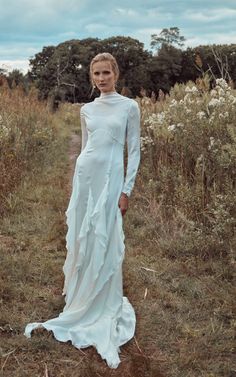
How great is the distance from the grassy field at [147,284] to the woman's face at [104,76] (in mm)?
1660

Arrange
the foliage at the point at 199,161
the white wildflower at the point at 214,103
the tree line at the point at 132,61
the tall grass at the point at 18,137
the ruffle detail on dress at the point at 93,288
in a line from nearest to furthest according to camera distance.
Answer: the ruffle detail on dress at the point at 93,288 → the foliage at the point at 199,161 → the white wildflower at the point at 214,103 → the tall grass at the point at 18,137 → the tree line at the point at 132,61

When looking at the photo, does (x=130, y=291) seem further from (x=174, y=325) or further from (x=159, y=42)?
(x=159, y=42)

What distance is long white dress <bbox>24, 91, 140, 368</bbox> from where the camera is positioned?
339 cm

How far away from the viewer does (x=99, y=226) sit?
3.38m

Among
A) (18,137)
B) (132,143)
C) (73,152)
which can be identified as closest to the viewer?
(132,143)

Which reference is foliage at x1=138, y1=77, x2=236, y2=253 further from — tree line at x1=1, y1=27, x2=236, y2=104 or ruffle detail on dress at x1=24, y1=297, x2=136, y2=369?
tree line at x1=1, y1=27, x2=236, y2=104

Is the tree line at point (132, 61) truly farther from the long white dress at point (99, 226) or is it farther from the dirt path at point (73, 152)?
the long white dress at point (99, 226)

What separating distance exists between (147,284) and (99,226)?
1146mm

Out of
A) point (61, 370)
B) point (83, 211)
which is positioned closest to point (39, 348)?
point (61, 370)

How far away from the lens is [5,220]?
18.9ft

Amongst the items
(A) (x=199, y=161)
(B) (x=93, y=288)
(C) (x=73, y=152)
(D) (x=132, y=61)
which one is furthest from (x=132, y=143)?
(D) (x=132, y=61)

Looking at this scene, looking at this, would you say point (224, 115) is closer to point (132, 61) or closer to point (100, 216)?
point (100, 216)

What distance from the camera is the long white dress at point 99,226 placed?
3.39 metres

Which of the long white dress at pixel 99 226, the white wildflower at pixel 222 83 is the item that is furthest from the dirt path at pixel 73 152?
the long white dress at pixel 99 226
